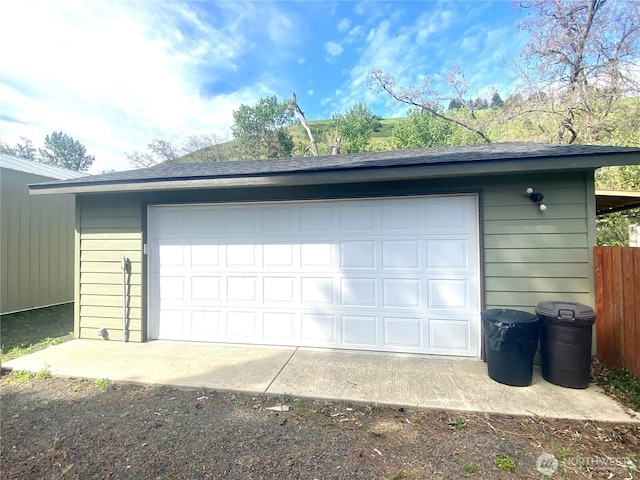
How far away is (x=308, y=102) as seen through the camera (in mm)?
22391

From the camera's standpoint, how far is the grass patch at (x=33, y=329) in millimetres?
4520

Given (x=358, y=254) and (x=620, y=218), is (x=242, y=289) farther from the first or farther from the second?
(x=620, y=218)

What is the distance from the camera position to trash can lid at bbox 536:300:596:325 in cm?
303

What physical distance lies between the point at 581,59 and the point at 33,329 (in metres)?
17.4

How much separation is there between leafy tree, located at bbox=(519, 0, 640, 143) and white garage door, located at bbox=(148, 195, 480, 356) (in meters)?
10.9

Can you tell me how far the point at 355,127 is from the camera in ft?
85.6

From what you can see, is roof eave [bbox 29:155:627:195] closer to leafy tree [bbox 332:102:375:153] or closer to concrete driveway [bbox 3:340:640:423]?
concrete driveway [bbox 3:340:640:423]

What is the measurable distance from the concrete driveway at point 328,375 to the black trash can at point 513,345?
4.8 inches

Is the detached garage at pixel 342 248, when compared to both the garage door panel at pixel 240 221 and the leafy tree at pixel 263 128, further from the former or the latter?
the leafy tree at pixel 263 128

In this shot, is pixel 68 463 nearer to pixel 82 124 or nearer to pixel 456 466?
pixel 456 466

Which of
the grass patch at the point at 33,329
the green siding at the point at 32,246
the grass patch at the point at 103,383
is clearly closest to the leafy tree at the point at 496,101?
the grass patch at the point at 103,383

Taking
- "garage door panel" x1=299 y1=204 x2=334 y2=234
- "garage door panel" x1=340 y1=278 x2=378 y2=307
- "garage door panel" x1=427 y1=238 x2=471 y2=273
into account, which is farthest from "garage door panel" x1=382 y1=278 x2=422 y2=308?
"garage door panel" x1=299 y1=204 x2=334 y2=234

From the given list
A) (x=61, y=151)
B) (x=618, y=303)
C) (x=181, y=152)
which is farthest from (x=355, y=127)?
(x=61, y=151)

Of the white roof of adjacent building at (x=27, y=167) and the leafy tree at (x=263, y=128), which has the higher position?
the leafy tree at (x=263, y=128)
